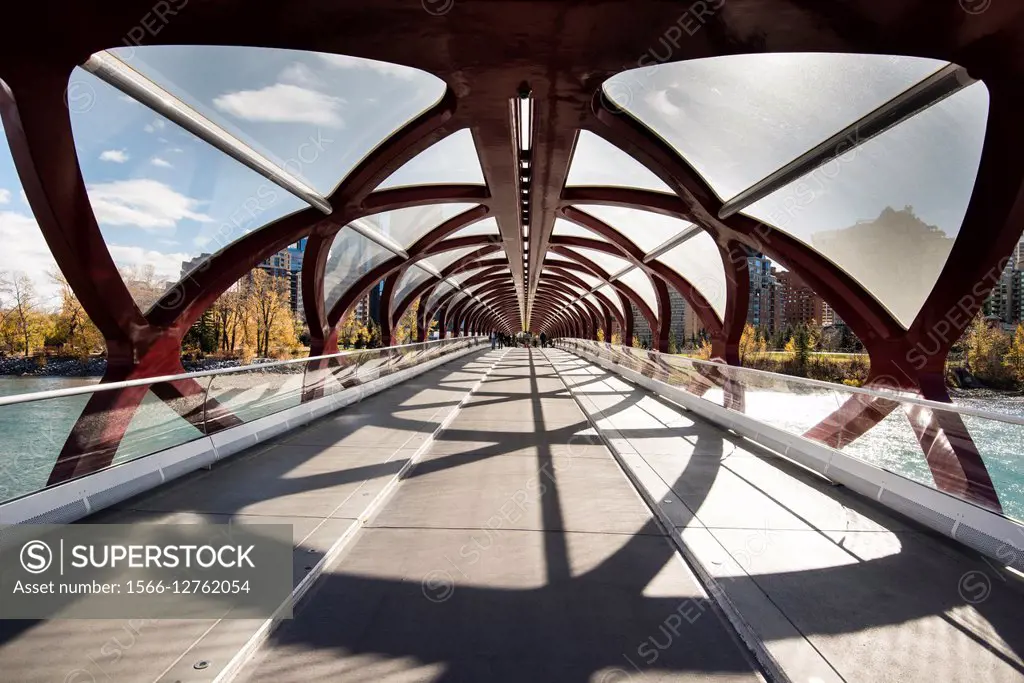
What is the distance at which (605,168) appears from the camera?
11906mm

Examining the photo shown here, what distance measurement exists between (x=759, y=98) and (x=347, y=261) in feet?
42.3

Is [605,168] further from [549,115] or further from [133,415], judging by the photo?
[133,415]

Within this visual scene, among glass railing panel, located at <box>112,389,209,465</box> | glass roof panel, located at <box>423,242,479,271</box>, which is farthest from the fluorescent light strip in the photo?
glass roof panel, located at <box>423,242,479,271</box>

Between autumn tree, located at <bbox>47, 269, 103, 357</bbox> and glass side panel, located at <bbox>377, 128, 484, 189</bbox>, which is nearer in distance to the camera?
glass side panel, located at <bbox>377, 128, 484, 189</bbox>

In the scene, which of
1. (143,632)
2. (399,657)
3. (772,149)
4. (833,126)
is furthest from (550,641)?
(772,149)

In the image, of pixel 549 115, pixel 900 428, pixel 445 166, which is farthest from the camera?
pixel 445 166

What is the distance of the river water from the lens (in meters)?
3.31

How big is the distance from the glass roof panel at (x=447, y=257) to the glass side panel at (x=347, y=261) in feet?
16.2

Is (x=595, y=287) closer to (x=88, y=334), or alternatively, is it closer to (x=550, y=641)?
(x=88, y=334)

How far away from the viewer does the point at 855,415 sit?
498 centimetres

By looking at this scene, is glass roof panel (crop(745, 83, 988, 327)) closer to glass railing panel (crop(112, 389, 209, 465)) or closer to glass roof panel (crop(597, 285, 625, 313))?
glass railing panel (crop(112, 389, 209, 465))

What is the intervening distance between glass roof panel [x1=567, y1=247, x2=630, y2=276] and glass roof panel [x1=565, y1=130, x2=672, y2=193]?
30.7ft

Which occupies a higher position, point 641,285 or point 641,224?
point 641,224

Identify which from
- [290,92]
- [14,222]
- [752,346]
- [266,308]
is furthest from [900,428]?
[752,346]
